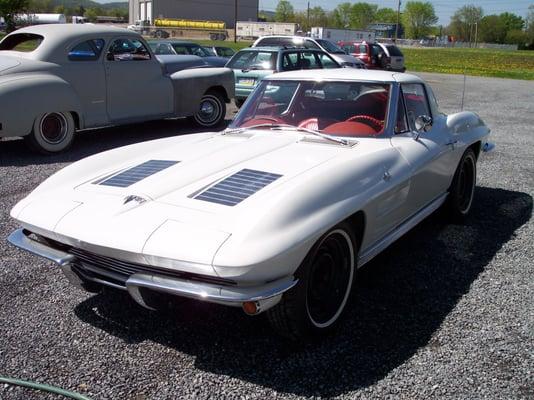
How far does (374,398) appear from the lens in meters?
2.58

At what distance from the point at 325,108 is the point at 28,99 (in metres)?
4.44

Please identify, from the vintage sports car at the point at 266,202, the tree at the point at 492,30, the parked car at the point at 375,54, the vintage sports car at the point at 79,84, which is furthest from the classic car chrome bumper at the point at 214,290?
the tree at the point at 492,30

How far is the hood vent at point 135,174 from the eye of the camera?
10.7ft

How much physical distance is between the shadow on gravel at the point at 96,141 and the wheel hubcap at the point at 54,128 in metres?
0.22

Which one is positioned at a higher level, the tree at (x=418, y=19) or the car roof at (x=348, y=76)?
the tree at (x=418, y=19)

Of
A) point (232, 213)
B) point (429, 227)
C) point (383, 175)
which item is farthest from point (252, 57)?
point (232, 213)

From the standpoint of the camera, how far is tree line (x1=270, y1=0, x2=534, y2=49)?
117062 mm

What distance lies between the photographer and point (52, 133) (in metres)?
7.58

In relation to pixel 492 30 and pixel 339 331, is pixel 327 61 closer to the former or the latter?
pixel 339 331

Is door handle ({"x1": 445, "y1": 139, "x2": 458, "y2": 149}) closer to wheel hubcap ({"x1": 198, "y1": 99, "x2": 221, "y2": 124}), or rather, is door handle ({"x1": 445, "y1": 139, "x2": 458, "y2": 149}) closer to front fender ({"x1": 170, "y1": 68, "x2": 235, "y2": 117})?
front fender ({"x1": 170, "y1": 68, "x2": 235, "y2": 117})

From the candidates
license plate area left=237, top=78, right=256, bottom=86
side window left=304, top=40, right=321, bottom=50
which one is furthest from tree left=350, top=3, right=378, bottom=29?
license plate area left=237, top=78, right=256, bottom=86

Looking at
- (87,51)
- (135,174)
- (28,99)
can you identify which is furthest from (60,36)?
(135,174)

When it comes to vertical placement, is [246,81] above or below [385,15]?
below

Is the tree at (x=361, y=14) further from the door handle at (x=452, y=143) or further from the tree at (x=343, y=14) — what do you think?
the door handle at (x=452, y=143)
